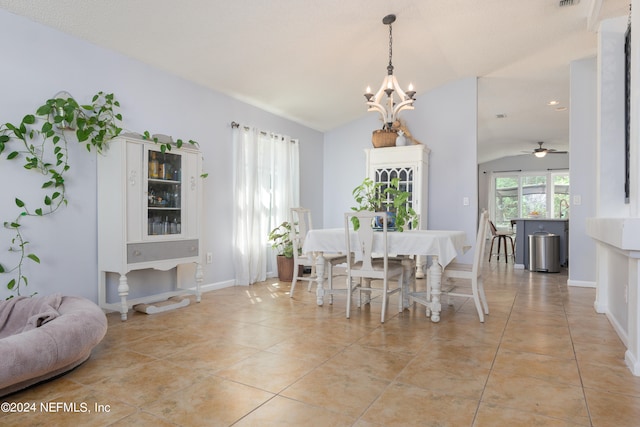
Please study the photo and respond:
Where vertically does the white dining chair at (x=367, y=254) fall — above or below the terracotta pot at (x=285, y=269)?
above

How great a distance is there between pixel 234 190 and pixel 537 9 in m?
3.65

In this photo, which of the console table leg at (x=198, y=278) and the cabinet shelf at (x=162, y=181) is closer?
the cabinet shelf at (x=162, y=181)

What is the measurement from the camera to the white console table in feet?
6.87

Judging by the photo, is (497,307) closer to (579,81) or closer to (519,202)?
(579,81)

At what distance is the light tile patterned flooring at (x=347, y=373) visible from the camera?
5.67 feet

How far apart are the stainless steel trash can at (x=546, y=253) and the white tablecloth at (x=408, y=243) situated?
315cm

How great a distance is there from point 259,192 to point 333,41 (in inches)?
80.0

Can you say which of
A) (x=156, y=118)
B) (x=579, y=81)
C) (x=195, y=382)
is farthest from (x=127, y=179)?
(x=579, y=81)

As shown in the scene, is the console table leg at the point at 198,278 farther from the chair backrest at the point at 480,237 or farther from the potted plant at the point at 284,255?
the chair backrest at the point at 480,237

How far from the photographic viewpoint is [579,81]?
16.2 ft

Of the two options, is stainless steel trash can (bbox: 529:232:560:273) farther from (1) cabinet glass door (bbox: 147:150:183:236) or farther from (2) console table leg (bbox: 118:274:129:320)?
(2) console table leg (bbox: 118:274:129:320)

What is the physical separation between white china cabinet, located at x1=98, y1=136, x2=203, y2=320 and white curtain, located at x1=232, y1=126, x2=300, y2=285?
0.95 meters

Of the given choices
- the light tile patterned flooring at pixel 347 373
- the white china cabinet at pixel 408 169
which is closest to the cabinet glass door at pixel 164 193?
the light tile patterned flooring at pixel 347 373

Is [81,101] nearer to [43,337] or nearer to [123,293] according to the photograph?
[123,293]
